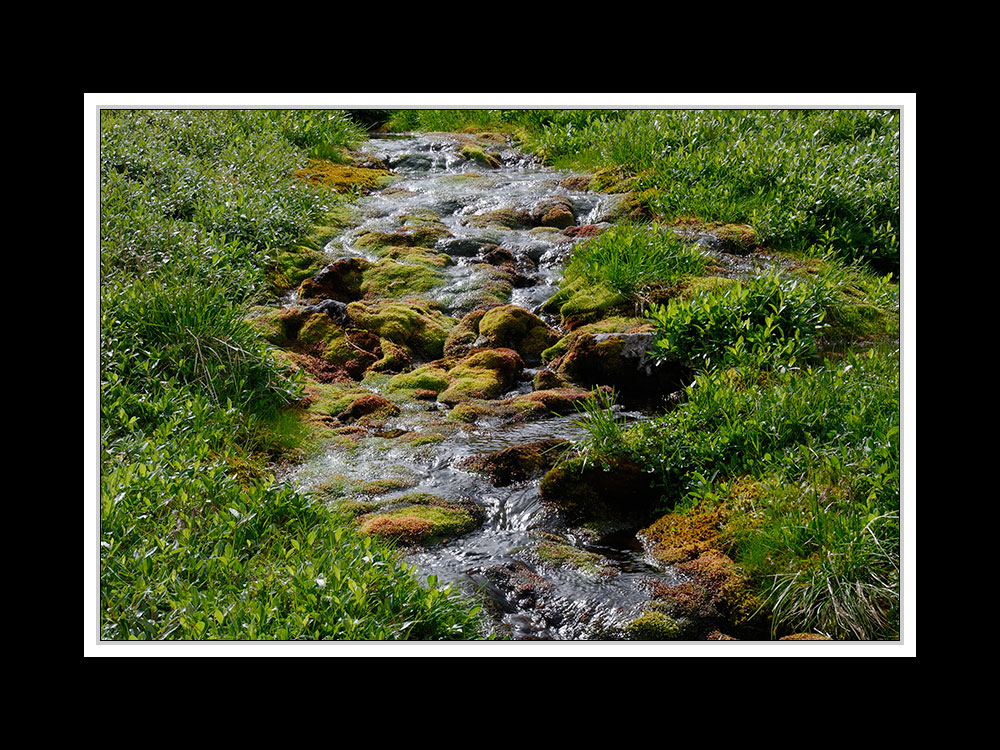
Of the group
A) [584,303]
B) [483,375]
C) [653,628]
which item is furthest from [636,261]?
[653,628]

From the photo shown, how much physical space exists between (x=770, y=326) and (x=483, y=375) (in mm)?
1933

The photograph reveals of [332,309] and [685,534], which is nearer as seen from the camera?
[685,534]

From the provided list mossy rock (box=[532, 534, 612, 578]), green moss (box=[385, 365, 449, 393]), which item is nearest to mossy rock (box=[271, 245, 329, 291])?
green moss (box=[385, 365, 449, 393])

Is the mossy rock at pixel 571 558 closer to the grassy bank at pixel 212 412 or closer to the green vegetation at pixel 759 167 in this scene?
the grassy bank at pixel 212 412

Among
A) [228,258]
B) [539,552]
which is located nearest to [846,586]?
[539,552]

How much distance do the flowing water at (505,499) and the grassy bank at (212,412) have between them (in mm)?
276

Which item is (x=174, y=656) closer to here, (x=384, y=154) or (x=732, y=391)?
(x=732, y=391)

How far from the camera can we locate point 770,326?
5.57 metres

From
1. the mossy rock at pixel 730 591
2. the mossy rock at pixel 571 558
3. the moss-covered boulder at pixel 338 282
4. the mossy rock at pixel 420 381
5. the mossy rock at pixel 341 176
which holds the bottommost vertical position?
the mossy rock at pixel 730 591

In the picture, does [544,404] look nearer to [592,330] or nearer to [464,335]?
[592,330]

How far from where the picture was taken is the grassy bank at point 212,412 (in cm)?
361

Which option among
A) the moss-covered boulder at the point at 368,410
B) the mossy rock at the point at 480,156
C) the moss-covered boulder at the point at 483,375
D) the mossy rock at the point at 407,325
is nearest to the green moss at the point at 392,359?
the mossy rock at the point at 407,325

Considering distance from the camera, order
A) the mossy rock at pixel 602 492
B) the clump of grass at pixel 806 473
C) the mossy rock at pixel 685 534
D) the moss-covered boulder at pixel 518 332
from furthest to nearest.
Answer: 1. the moss-covered boulder at pixel 518 332
2. the mossy rock at pixel 602 492
3. the mossy rock at pixel 685 534
4. the clump of grass at pixel 806 473
